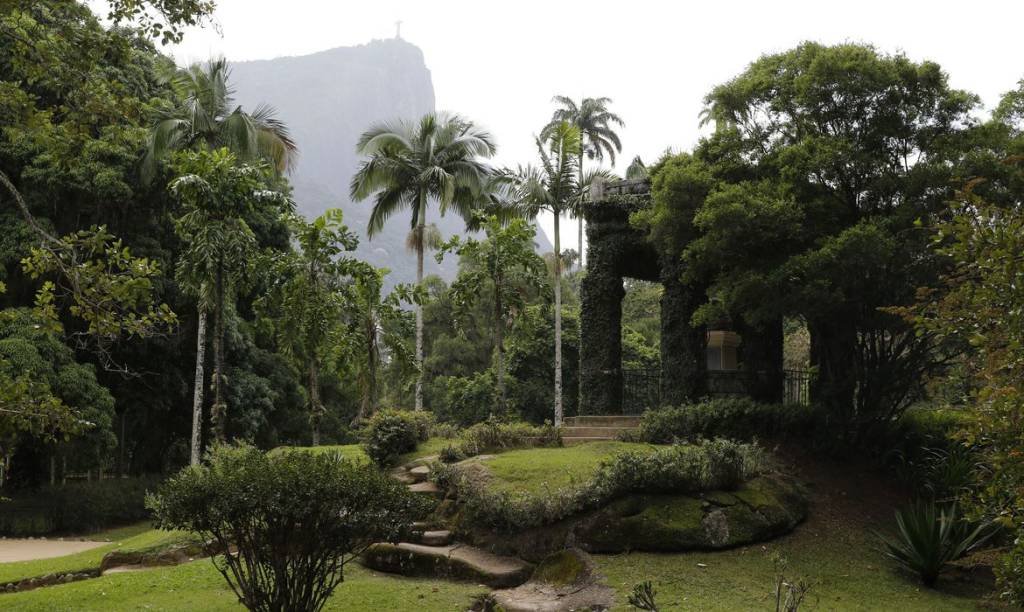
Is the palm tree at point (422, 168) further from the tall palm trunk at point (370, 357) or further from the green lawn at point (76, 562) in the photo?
the green lawn at point (76, 562)

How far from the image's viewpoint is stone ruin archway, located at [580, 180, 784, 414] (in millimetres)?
15969

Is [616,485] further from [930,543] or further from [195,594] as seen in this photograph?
[195,594]

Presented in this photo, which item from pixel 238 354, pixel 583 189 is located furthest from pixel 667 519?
pixel 238 354

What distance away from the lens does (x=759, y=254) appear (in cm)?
1225

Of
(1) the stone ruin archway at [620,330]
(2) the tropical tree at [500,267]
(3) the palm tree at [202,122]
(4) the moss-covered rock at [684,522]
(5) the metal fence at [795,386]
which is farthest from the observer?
(3) the palm tree at [202,122]

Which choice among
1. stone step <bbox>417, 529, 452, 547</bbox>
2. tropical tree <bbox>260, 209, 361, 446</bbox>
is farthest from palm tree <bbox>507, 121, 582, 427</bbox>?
stone step <bbox>417, 529, 452, 547</bbox>

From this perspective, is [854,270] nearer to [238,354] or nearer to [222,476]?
[222,476]

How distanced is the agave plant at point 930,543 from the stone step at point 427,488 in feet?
18.1

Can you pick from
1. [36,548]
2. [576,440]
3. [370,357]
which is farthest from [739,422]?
[36,548]

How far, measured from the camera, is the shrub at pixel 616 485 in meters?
9.99

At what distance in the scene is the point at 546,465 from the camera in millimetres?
11461

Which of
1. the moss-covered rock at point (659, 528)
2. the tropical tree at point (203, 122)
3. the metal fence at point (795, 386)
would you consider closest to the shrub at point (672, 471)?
the moss-covered rock at point (659, 528)

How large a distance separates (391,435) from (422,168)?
13955mm

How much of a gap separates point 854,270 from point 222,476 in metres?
8.40
